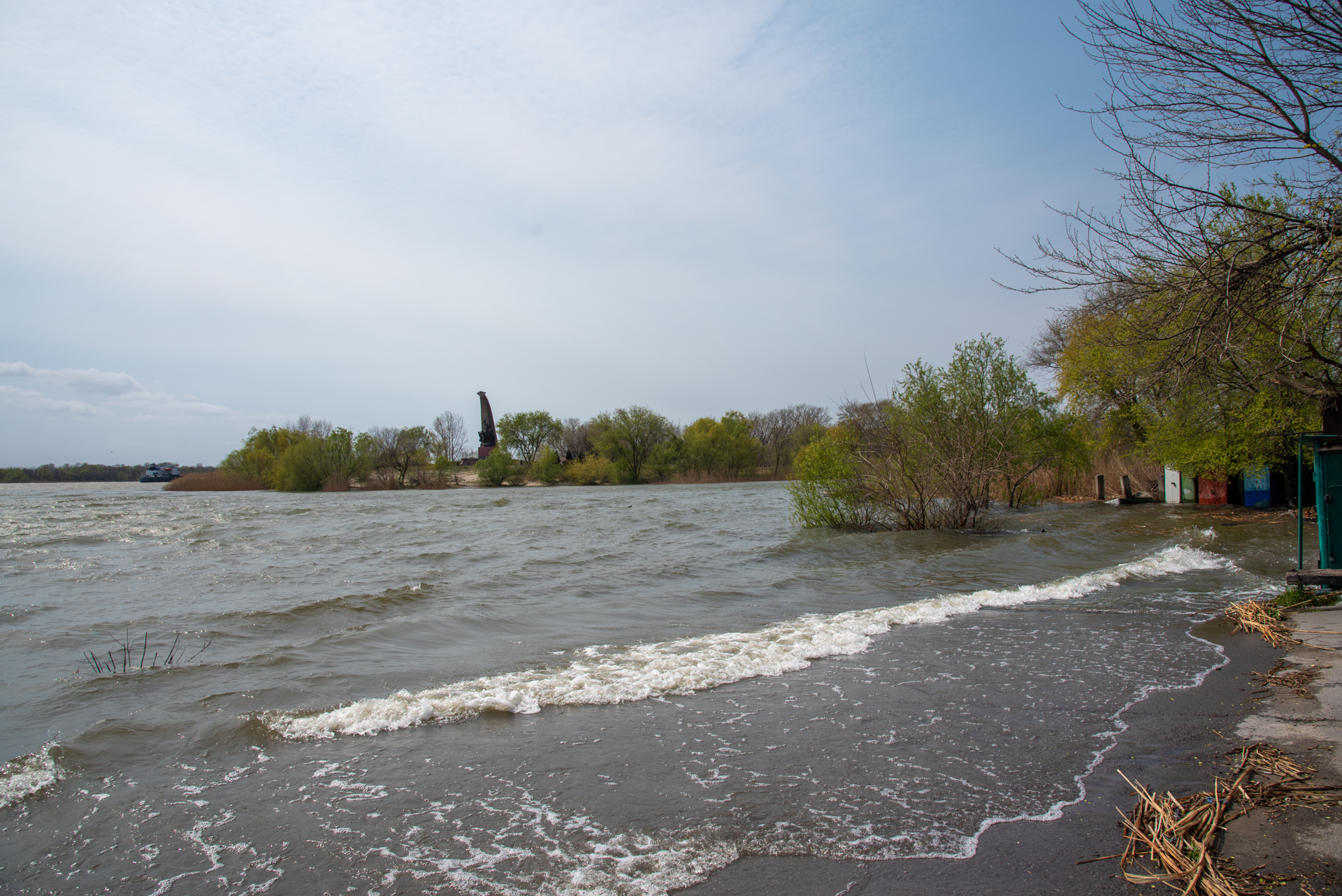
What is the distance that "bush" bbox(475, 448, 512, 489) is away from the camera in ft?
240

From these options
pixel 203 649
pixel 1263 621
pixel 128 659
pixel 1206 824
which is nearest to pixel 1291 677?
pixel 1263 621

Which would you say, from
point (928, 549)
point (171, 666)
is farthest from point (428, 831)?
point (928, 549)

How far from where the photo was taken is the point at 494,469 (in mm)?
73188

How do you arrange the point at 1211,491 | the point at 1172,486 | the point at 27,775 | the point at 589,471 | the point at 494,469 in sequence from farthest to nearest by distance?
the point at 589,471 < the point at 494,469 < the point at 1172,486 < the point at 1211,491 < the point at 27,775

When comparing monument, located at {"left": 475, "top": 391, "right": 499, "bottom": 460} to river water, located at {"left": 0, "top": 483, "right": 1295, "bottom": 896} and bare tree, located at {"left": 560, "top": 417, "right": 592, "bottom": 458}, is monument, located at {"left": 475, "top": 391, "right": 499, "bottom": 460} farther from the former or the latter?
river water, located at {"left": 0, "top": 483, "right": 1295, "bottom": 896}

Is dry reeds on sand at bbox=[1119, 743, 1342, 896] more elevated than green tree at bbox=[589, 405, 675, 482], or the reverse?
green tree at bbox=[589, 405, 675, 482]

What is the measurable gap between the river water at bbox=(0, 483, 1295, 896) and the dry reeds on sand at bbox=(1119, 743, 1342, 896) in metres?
0.53

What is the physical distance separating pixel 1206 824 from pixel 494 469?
7319 centimetres

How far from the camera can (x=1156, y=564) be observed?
13.1 m

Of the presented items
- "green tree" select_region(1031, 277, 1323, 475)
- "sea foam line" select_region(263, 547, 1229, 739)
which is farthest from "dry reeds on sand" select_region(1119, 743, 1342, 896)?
"sea foam line" select_region(263, 547, 1229, 739)

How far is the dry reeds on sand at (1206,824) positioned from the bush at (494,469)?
72.3m

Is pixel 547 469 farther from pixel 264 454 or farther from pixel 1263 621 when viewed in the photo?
pixel 1263 621

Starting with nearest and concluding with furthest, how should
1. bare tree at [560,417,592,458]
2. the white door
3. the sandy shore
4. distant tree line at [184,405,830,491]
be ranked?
the sandy shore < the white door < distant tree line at [184,405,830,491] < bare tree at [560,417,592,458]

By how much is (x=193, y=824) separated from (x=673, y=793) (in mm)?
2742
